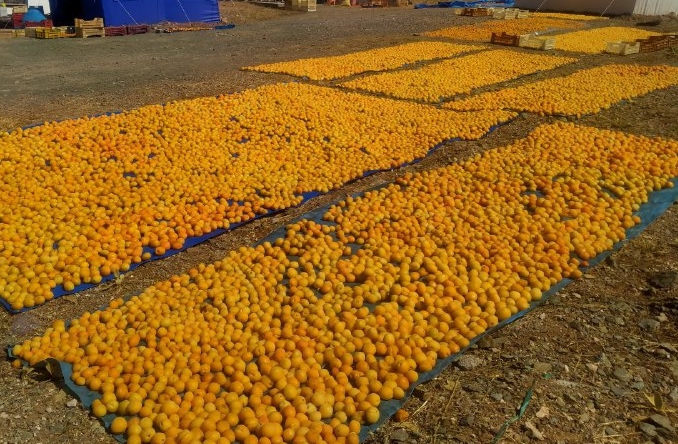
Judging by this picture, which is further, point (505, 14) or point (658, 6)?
point (505, 14)

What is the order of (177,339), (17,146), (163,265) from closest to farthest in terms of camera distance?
(177,339)
(163,265)
(17,146)

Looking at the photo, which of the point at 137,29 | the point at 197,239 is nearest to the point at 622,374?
the point at 197,239

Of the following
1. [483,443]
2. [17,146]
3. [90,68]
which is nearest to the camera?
[483,443]

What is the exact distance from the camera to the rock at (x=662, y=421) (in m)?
3.41

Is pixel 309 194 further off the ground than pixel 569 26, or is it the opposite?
pixel 569 26

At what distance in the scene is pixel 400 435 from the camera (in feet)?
11.4

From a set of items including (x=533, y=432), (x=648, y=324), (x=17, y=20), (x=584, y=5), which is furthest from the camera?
(x=584, y=5)

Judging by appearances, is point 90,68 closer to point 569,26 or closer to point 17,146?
point 17,146

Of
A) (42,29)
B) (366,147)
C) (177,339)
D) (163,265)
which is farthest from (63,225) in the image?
(42,29)

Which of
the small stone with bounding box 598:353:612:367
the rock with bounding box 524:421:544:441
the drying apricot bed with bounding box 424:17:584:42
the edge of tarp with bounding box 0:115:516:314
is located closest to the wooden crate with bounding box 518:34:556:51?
the drying apricot bed with bounding box 424:17:584:42

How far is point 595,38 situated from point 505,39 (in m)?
4.01

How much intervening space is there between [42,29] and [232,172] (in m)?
21.2

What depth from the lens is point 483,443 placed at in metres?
3.33

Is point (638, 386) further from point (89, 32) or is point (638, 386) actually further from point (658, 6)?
point (658, 6)
